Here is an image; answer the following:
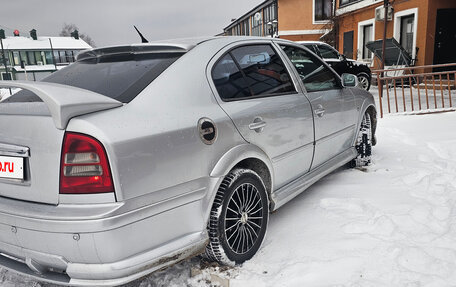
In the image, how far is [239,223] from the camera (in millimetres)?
2332

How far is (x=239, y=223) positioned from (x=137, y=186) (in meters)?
0.91

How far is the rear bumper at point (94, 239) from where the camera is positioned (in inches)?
62.7

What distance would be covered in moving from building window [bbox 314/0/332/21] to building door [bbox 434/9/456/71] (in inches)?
583

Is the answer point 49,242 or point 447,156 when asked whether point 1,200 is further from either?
point 447,156

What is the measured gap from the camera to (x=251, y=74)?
2617 millimetres

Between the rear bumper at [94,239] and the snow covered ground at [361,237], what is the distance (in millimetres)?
537

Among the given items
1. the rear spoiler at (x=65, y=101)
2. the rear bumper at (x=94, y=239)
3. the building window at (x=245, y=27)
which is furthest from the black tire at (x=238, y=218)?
the building window at (x=245, y=27)

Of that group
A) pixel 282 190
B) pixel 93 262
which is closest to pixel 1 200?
pixel 93 262

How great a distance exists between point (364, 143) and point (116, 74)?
3.18m

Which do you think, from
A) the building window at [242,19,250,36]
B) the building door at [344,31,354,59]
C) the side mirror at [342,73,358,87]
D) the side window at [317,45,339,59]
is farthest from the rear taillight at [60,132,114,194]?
the building window at [242,19,250,36]

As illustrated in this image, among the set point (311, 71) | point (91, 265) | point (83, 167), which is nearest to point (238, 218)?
point (91, 265)

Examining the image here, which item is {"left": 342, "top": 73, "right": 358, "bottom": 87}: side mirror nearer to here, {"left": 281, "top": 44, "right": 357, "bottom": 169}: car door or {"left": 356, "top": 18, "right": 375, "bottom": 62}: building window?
{"left": 281, "top": 44, "right": 357, "bottom": 169}: car door

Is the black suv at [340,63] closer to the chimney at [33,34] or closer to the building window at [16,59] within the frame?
the building window at [16,59]

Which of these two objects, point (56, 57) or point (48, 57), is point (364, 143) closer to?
point (56, 57)
